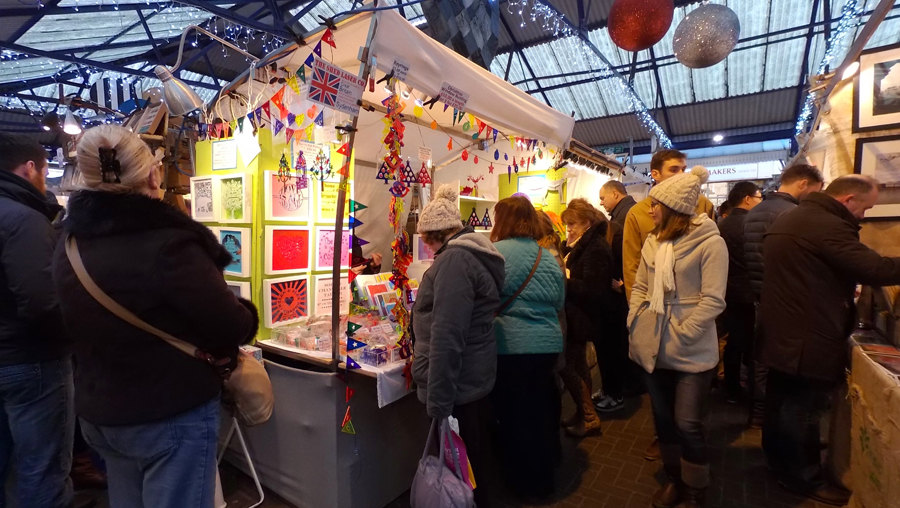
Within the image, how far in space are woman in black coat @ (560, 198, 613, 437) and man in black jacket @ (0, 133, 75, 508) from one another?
100 inches

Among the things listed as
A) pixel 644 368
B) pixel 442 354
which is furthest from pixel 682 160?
pixel 442 354

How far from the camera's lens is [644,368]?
2010 millimetres

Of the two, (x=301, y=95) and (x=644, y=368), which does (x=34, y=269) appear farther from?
(x=644, y=368)

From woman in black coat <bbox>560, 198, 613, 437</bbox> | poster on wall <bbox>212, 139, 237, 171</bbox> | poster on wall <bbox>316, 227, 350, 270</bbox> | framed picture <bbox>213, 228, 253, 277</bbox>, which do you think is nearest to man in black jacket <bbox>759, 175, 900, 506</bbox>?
woman in black coat <bbox>560, 198, 613, 437</bbox>

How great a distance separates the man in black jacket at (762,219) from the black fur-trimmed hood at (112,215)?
3079 millimetres

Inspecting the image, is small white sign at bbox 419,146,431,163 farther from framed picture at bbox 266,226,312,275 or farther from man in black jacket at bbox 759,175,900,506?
man in black jacket at bbox 759,175,900,506

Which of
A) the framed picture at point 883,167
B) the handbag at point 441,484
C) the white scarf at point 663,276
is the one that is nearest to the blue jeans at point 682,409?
the white scarf at point 663,276

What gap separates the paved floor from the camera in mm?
2229

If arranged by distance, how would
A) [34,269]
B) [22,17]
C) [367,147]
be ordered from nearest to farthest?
[34,269] → [367,147] → [22,17]

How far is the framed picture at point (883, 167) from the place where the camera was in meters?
2.21

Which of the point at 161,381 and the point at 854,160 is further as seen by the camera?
the point at 854,160

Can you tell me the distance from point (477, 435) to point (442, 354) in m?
0.51

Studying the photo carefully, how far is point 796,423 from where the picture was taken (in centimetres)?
217

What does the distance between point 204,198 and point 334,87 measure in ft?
4.87
